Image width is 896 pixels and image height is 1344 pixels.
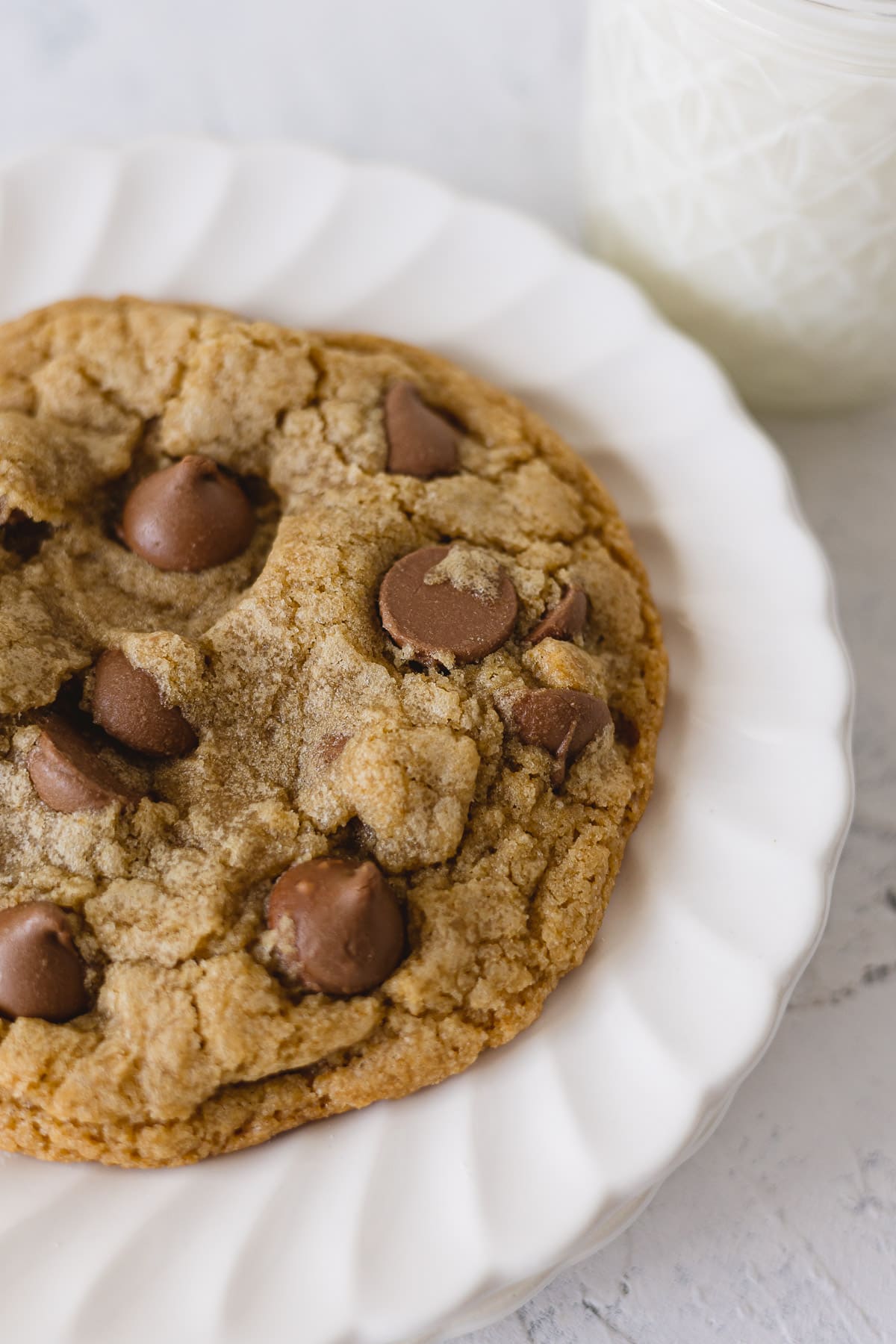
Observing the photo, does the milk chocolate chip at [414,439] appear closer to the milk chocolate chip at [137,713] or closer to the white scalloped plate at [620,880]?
the white scalloped plate at [620,880]

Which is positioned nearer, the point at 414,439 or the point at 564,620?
the point at 564,620

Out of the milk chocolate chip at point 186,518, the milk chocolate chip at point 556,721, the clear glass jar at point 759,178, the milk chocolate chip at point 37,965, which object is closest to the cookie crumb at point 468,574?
the milk chocolate chip at point 556,721

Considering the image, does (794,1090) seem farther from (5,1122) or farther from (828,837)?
(5,1122)

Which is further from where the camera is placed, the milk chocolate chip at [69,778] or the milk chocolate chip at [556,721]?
the milk chocolate chip at [556,721]

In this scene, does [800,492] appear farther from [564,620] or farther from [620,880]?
[620,880]

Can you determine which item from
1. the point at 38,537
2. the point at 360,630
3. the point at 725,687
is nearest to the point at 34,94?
the point at 38,537

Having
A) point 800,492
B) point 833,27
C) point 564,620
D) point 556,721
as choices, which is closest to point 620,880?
point 556,721
